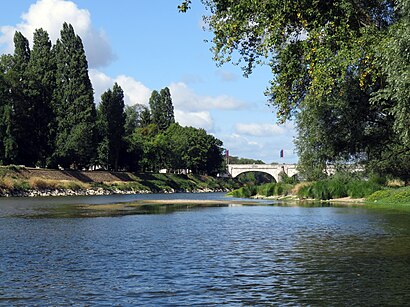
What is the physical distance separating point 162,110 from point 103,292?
170 m

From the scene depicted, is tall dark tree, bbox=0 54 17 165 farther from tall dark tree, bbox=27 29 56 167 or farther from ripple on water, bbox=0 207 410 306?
ripple on water, bbox=0 207 410 306

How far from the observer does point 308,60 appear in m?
28.6

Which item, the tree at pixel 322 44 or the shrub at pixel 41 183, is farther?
the shrub at pixel 41 183

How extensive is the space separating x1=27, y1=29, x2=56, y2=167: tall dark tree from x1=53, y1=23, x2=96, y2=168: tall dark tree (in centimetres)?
225

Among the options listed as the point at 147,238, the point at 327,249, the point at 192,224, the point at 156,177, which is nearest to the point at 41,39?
the point at 156,177

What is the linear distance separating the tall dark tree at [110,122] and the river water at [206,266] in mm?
94976

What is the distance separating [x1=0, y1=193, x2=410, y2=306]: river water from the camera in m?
13.0

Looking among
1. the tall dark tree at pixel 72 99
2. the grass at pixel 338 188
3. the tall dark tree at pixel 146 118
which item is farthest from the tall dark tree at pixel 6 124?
the tall dark tree at pixel 146 118

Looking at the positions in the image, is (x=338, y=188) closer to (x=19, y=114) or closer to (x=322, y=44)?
(x=322, y=44)

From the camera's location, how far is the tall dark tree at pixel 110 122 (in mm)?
123062

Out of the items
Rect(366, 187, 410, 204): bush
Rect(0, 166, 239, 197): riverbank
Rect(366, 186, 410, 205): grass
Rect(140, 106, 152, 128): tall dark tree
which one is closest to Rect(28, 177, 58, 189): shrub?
Rect(0, 166, 239, 197): riverbank

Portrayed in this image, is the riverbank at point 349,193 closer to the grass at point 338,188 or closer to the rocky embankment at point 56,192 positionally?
the grass at point 338,188

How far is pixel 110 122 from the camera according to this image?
123688mm

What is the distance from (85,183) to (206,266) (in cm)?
9625
